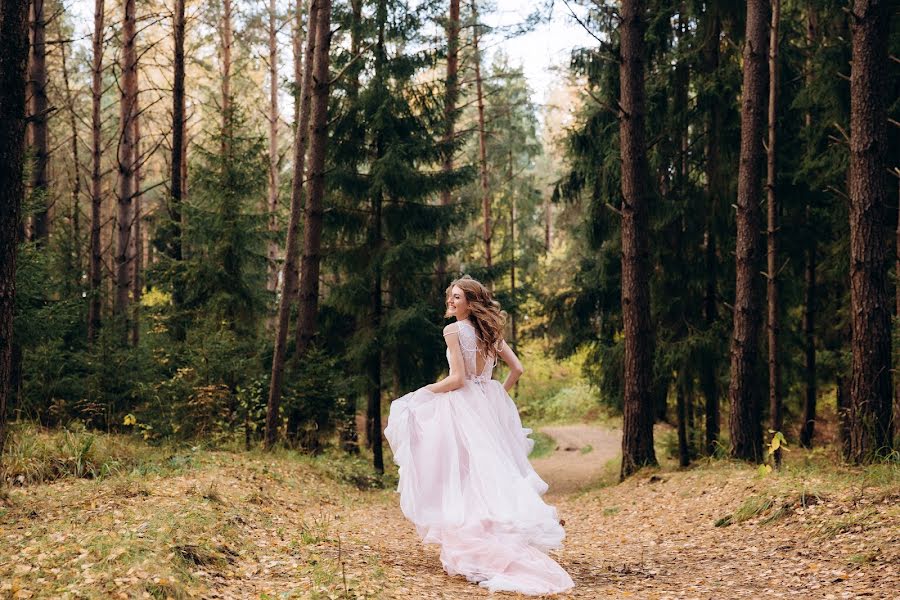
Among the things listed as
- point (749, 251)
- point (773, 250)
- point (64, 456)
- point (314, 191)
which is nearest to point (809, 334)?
point (773, 250)

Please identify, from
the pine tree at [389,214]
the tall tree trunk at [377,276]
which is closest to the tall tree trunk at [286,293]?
the pine tree at [389,214]

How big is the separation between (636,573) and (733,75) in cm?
1045

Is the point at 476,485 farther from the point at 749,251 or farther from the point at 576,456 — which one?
the point at 576,456

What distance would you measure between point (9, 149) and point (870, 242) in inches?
361

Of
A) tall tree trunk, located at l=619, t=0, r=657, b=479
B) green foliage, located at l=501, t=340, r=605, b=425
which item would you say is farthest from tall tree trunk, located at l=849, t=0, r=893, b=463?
green foliage, located at l=501, t=340, r=605, b=425

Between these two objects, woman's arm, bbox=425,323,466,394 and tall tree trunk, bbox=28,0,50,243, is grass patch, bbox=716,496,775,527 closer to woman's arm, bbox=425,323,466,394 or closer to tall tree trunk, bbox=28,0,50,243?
woman's arm, bbox=425,323,466,394

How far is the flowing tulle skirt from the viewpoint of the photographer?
598 centimetres

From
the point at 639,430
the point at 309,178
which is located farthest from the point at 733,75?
the point at 309,178

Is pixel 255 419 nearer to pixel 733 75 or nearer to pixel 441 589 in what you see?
pixel 441 589

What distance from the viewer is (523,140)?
31500mm

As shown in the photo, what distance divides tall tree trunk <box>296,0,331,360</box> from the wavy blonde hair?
7.53 meters

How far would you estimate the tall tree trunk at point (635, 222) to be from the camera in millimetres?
12227

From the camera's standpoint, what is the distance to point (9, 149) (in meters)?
6.45

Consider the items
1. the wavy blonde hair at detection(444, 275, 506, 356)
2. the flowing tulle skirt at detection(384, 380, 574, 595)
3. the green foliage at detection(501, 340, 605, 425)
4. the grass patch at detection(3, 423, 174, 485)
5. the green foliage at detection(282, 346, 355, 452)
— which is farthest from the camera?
the green foliage at detection(501, 340, 605, 425)
